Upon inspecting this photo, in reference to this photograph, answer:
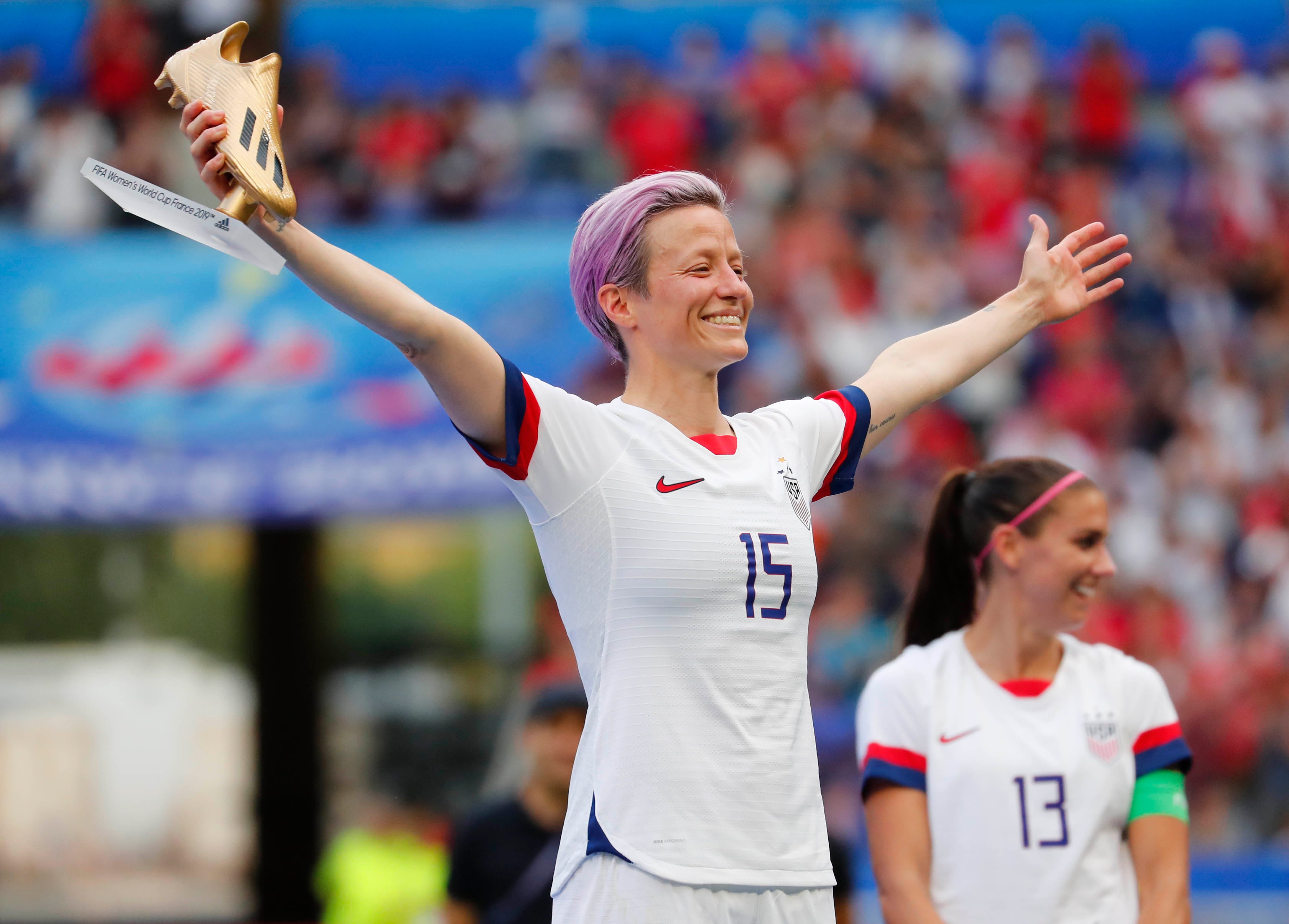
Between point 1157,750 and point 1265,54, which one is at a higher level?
point 1265,54

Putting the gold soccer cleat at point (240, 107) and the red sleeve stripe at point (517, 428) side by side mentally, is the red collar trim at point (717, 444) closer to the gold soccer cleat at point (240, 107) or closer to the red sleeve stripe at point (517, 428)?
the red sleeve stripe at point (517, 428)

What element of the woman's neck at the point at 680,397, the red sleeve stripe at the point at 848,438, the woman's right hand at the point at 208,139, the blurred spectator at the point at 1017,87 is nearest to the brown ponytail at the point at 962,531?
the red sleeve stripe at the point at 848,438

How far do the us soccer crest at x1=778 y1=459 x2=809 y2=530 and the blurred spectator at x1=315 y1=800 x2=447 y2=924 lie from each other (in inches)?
218

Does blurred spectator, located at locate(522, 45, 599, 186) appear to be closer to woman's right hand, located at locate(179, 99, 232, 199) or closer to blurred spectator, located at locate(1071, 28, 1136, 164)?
blurred spectator, located at locate(1071, 28, 1136, 164)

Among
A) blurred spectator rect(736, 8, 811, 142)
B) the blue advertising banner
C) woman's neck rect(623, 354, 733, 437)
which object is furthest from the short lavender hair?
blurred spectator rect(736, 8, 811, 142)

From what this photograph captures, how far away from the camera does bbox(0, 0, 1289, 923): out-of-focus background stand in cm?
907

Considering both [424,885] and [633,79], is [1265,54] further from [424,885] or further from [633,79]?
[424,885]

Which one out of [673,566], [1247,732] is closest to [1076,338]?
[1247,732]

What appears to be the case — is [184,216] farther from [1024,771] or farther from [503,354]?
[503,354]

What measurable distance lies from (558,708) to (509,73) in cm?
883

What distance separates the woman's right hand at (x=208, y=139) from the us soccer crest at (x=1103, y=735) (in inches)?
89.2

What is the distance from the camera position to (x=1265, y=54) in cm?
1344

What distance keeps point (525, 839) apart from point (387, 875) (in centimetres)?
338

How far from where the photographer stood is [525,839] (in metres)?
5.08
